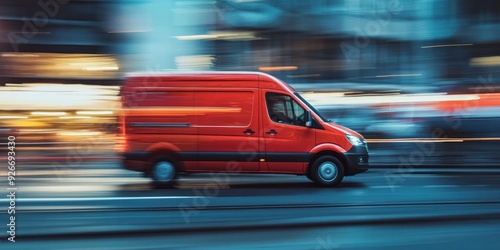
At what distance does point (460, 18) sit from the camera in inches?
906

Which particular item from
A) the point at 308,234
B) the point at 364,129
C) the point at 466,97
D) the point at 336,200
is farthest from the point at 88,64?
the point at 308,234

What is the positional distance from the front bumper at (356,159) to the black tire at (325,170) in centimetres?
16

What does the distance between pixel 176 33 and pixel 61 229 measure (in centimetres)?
1509

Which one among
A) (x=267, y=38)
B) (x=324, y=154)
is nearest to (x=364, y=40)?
(x=267, y=38)

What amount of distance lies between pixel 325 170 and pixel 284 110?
47.5 inches

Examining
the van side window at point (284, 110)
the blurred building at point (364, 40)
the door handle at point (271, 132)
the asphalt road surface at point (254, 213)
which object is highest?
the blurred building at point (364, 40)

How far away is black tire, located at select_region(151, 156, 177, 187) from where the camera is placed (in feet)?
33.8

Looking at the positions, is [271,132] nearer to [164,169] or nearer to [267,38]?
[164,169]

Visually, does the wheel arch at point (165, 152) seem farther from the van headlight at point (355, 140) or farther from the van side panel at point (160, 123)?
the van headlight at point (355, 140)

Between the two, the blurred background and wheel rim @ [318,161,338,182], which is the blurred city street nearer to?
the blurred background

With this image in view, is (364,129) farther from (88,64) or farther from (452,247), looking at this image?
(452,247)

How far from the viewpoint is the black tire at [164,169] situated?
33.8ft

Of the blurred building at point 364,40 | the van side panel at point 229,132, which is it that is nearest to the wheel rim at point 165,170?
the van side panel at point 229,132

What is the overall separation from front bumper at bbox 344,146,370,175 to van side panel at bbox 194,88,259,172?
153cm
